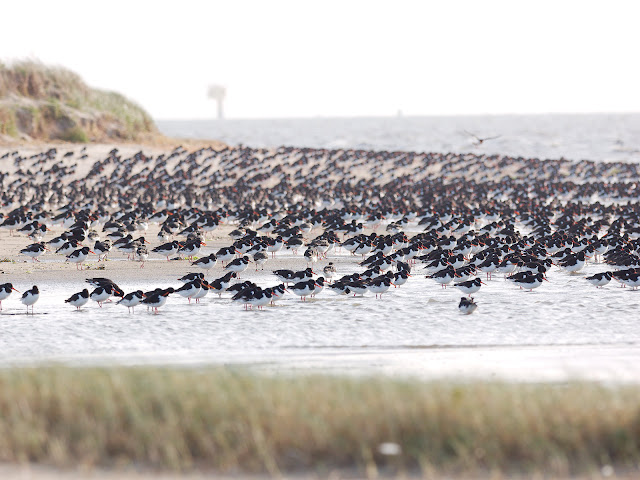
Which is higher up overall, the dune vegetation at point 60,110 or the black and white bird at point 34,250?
the dune vegetation at point 60,110

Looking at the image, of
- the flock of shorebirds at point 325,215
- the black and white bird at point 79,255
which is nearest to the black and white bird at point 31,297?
the flock of shorebirds at point 325,215

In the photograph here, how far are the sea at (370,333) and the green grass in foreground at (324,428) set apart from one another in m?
2.19

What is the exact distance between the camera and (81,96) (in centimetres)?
7412

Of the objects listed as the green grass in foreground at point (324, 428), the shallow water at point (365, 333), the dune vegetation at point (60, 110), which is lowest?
the shallow water at point (365, 333)

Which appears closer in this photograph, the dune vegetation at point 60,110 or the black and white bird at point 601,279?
the black and white bird at point 601,279

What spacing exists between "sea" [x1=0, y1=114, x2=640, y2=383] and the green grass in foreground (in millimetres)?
2190

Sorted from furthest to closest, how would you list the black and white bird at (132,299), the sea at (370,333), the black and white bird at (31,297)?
the black and white bird at (132,299), the black and white bird at (31,297), the sea at (370,333)

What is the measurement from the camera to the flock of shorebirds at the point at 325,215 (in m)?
23.4

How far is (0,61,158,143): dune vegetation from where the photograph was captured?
66.6 meters

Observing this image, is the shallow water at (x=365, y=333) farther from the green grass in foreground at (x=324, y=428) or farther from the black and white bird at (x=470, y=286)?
the green grass in foreground at (x=324, y=428)

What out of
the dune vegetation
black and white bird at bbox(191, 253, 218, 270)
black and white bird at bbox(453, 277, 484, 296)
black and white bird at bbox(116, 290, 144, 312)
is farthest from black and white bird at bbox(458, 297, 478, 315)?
the dune vegetation

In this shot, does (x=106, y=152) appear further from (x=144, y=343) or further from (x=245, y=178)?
(x=144, y=343)

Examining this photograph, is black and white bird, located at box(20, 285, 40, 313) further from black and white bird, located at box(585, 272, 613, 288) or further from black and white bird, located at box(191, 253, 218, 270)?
black and white bird, located at box(585, 272, 613, 288)

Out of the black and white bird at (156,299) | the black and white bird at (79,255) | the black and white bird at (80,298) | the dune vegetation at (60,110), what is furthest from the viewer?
the dune vegetation at (60,110)
